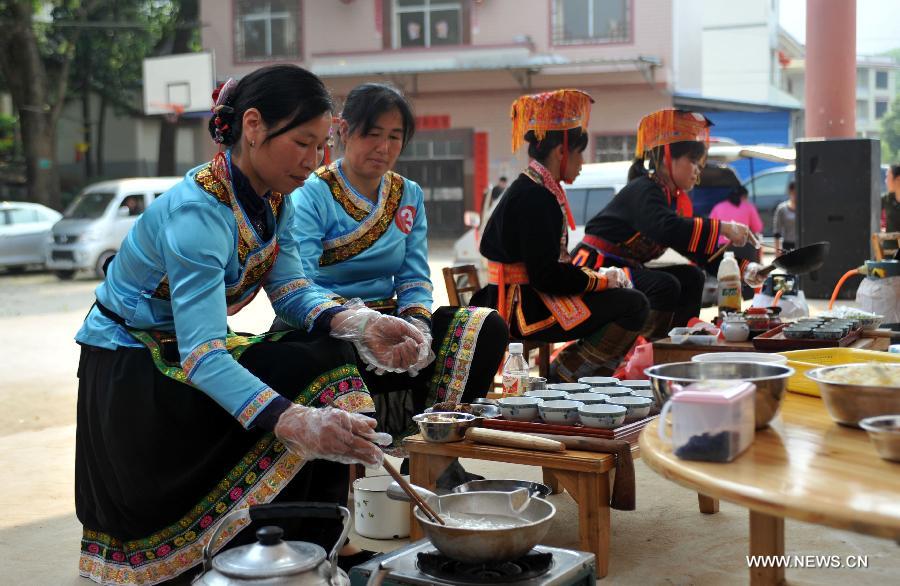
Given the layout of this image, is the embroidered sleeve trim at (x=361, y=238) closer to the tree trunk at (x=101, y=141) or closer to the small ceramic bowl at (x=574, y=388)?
the small ceramic bowl at (x=574, y=388)

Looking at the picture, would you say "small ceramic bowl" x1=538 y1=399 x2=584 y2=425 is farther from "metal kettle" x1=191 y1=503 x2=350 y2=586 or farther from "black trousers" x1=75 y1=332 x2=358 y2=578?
"metal kettle" x1=191 y1=503 x2=350 y2=586

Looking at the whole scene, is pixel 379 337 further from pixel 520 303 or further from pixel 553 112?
pixel 553 112

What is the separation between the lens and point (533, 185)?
14.8 feet

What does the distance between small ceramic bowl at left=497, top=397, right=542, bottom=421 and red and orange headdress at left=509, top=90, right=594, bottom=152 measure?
6.23ft

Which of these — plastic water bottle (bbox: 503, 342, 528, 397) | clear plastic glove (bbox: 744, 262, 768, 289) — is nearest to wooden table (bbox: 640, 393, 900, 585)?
plastic water bottle (bbox: 503, 342, 528, 397)

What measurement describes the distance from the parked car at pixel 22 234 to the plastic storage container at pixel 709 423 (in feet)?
53.4

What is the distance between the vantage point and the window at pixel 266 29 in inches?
936

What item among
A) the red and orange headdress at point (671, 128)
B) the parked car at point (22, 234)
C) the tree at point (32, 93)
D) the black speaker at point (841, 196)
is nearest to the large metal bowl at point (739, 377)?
the red and orange headdress at point (671, 128)

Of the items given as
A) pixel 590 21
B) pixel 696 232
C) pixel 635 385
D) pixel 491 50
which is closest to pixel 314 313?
pixel 635 385

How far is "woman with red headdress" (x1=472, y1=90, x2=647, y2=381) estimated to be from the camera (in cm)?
448

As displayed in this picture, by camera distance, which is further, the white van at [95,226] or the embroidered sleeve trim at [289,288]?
the white van at [95,226]

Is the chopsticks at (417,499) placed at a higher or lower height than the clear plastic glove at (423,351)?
lower

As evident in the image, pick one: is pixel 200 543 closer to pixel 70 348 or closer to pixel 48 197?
pixel 70 348

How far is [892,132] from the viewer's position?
49.5 m
